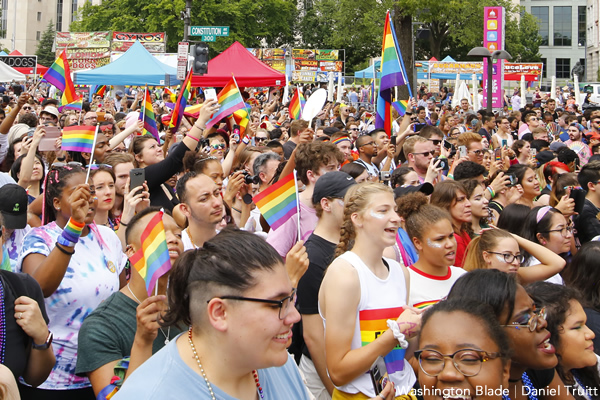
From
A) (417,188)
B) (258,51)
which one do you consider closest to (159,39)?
(258,51)

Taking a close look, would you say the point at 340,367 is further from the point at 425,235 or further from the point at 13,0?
the point at 13,0

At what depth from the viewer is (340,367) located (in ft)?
10.6

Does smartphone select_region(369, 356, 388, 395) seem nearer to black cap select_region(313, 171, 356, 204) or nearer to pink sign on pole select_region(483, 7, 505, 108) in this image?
black cap select_region(313, 171, 356, 204)

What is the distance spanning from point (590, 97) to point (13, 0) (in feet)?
314

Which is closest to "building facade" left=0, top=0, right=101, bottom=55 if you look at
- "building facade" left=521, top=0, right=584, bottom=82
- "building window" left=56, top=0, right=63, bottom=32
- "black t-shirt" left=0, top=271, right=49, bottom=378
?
"building window" left=56, top=0, right=63, bottom=32

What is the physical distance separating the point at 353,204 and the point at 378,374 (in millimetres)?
939

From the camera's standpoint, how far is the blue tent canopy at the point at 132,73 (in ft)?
61.8

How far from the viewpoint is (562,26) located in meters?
80.4

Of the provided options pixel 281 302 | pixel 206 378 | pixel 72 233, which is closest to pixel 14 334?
pixel 72 233

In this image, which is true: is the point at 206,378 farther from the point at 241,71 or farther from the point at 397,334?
the point at 241,71

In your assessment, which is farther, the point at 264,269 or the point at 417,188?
the point at 417,188

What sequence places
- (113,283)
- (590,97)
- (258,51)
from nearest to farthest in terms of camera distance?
(113,283) → (590,97) → (258,51)

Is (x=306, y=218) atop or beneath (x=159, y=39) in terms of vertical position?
→ beneath

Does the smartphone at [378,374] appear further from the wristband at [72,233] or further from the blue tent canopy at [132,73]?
the blue tent canopy at [132,73]
